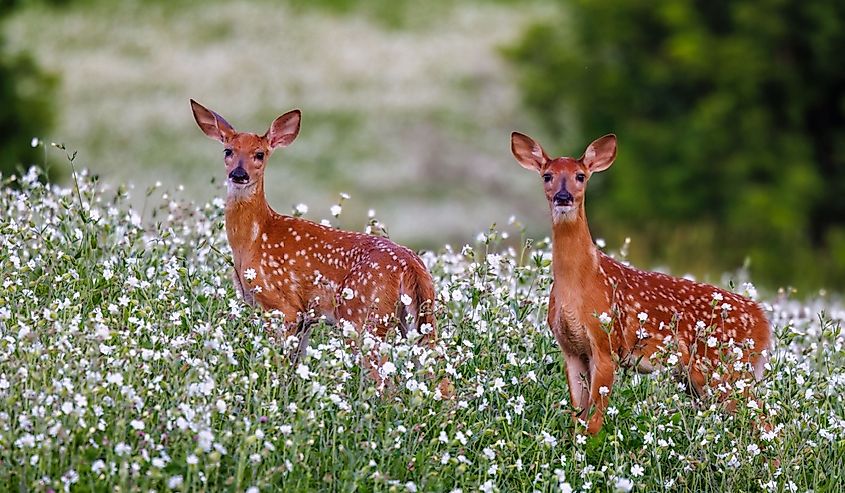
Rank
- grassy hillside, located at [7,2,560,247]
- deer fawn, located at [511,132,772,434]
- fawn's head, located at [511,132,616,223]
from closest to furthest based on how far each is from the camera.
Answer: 1. deer fawn, located at [511,132,772,434]
2. fawn's head, located at [511,132,616,223]
3. grassy hillside, located at [7,2,560,247]

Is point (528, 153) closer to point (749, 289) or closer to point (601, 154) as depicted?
point (601, 154)

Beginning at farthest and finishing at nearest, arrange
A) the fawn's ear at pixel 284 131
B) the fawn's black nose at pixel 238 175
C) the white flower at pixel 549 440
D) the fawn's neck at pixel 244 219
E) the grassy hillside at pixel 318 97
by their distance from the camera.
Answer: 1. the grassy hillside at pixel 318 97
2. the fawn's ear at pixel 284 131
3. the fawn's neck at pixel 244 219
4. the fawn's black nose at pixel 238 175
5. the white flower at pixel 549 440

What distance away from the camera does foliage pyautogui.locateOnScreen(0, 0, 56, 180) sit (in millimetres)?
19109

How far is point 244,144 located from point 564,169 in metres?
1.83

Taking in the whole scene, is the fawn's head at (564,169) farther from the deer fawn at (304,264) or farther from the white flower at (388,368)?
the white flower at (388,368)

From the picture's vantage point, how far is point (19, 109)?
63.2ft

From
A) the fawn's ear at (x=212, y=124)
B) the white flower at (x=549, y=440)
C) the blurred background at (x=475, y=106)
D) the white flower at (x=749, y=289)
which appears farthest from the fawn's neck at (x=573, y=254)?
the blurred background at (x=475, y=106)

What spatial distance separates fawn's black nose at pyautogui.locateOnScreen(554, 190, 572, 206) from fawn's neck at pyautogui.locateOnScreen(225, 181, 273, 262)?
5.79 feet

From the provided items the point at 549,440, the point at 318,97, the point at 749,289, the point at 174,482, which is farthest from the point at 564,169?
the point at 318,97

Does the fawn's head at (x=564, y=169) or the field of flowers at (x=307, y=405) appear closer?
the field of flowers at (x=307, y=405)

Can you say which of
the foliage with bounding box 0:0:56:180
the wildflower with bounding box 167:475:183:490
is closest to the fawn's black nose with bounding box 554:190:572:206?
the wildflower with bounding box 167:475:183:490

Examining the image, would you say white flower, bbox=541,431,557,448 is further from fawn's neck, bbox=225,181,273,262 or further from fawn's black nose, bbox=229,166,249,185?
fawn's black nose, bbox=229,166,249,185

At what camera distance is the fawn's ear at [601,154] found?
7.70m

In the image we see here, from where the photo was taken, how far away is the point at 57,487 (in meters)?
5.54
